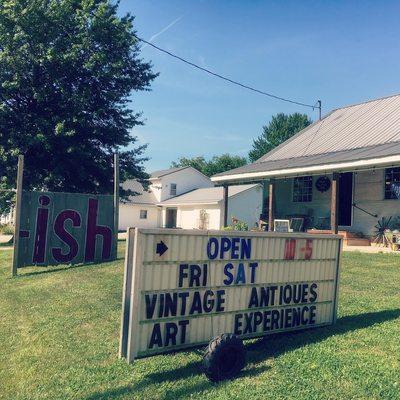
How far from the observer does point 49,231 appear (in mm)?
12484

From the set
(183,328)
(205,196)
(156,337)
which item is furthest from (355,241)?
(205,196)

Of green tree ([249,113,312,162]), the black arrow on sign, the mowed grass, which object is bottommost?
the mowed grass

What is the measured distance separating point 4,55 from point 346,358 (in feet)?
70.0

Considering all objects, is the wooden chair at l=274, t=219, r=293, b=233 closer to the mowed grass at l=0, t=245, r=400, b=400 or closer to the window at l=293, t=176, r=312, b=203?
the window at l=293, t=176, r=312, b=203

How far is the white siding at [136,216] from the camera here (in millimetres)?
44125

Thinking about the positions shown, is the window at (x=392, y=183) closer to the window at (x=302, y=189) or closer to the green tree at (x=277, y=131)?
the window at (x=302, y=189)

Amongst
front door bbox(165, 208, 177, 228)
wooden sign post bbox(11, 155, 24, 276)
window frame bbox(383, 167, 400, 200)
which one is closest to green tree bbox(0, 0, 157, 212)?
wooden sign post bbox(11, 155, 24, 276)

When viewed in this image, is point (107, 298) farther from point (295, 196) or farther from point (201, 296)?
point (295, 196)

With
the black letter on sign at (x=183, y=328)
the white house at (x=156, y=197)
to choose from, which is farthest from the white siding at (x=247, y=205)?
the black letter on sign at (x=183, y=328)

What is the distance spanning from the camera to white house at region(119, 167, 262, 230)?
Answer: 36.9 meters

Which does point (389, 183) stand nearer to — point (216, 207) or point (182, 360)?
point (182, 360)

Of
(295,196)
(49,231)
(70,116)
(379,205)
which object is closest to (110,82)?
(70,116)

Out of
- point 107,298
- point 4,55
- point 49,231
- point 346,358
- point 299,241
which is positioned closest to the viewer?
point 346,358

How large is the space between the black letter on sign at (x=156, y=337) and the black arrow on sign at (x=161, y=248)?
79cm
